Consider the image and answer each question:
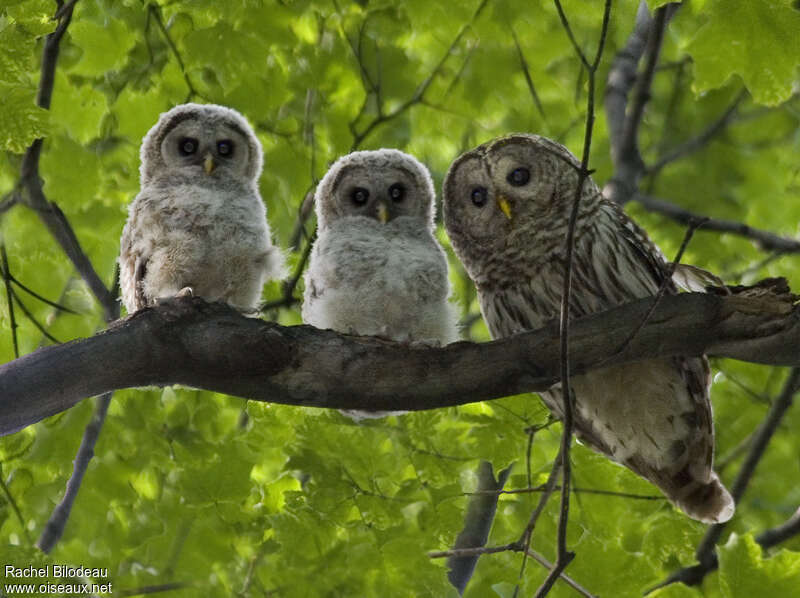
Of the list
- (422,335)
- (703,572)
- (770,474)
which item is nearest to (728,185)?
(770,474)

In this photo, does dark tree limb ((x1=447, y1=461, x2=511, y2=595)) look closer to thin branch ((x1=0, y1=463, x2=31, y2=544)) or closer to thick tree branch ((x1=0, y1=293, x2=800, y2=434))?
thin branch ((x1=0, y1=463, x2=31, y2=544))

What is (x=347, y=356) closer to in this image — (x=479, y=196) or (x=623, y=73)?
(x=479, y=196)

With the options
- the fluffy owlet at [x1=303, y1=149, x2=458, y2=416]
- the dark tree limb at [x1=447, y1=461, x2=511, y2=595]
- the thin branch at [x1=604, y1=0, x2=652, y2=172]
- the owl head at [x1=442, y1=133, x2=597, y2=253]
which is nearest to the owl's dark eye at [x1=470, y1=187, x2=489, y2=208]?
the owl head at [x1=442, y1=133, x2=597, y2=253]

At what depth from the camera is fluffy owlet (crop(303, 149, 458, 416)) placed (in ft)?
8.84

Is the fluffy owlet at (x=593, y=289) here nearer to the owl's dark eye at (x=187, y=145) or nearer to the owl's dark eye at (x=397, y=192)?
the owl's dark eye at (x=397, y=192)

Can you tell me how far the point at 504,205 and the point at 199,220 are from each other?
82cm

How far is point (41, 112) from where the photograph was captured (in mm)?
2607

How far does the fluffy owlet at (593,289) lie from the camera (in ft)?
8.69

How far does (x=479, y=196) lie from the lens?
291 cm

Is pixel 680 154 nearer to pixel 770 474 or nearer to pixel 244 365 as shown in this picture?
pixel 770 474

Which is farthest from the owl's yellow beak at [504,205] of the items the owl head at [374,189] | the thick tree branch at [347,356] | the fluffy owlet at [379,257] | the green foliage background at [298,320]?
the thick tree branch at [347,356]

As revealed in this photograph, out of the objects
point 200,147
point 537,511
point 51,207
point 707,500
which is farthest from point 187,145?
point 707,500

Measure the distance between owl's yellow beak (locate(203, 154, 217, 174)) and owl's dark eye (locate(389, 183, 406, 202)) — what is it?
0.54 meters

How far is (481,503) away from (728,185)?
7.39 ft
